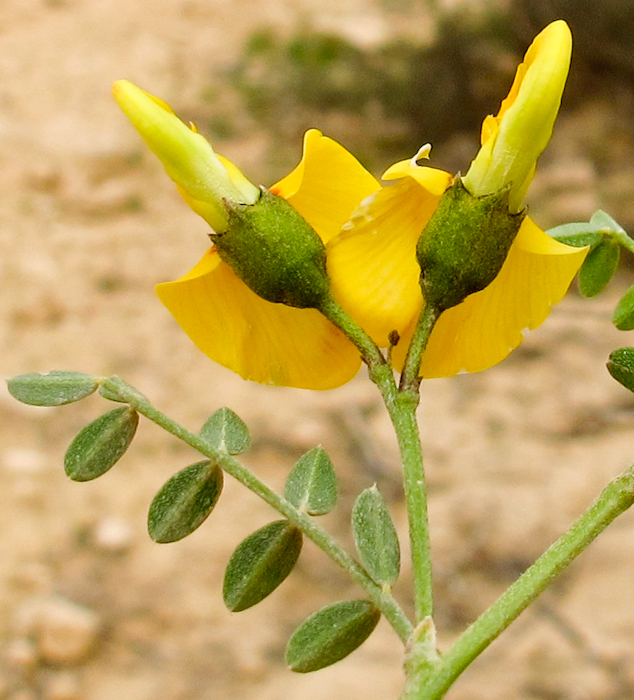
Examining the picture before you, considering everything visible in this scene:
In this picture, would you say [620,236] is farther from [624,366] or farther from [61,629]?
[61,629]

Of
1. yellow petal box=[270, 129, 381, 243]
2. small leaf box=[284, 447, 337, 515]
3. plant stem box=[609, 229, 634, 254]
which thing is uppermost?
yellow petal box=[270, 129, 381, 243]

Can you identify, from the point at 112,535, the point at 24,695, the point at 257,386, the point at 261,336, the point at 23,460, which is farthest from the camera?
the point at 257,386

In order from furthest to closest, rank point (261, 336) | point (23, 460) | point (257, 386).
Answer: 1. point (257, 386)
2. point (23, 460)
3. point (261, 336)

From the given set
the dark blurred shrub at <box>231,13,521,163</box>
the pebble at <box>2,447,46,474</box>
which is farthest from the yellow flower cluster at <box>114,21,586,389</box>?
the dark blurred shrub at <box>231,13,521,163</box>

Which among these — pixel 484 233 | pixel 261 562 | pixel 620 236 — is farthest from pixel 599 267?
pixel 261 562

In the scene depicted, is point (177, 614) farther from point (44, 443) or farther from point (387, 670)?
point (44, 443)

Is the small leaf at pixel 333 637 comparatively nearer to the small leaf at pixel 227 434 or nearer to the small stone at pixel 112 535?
the small leaf at pixel 227 434

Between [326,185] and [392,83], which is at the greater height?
[326,185]

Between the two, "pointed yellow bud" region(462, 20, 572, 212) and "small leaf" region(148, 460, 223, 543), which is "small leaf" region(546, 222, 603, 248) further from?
"small leaf" region(148, 460, 223, 543)
